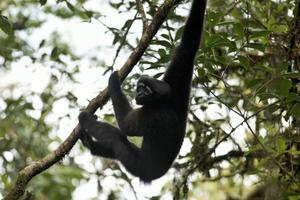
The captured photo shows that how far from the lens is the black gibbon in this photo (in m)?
6.48

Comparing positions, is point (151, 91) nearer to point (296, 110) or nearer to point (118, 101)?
point (118, 101)

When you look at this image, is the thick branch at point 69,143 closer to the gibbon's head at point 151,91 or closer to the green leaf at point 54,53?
the gibbon's head at point 151,91

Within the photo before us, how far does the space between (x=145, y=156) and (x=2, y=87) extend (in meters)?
3.04

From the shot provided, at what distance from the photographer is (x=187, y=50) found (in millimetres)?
6547

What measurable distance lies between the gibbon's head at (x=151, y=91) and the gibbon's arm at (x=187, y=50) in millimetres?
205

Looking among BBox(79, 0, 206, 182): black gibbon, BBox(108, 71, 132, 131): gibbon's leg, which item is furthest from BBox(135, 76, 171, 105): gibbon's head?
BBox(108, 71, 132, 131): gibbon's leg

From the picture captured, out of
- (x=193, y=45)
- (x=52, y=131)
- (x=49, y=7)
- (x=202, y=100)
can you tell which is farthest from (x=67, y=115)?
(x=49, y=7)

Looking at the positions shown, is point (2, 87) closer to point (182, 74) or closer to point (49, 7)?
point (182, 74)

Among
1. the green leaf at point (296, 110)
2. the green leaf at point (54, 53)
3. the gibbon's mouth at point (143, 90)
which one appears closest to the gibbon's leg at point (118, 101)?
the gibbon's mouth at point (143, 90)

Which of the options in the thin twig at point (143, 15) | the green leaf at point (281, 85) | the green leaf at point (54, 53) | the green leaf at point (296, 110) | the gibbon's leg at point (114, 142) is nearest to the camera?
the green leaf at point (281, 85)

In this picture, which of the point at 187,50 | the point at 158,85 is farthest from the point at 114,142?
the point at 187,50

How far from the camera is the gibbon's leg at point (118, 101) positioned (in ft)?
22.2

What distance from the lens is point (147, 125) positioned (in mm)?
6793

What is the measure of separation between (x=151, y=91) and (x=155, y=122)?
45 cm
